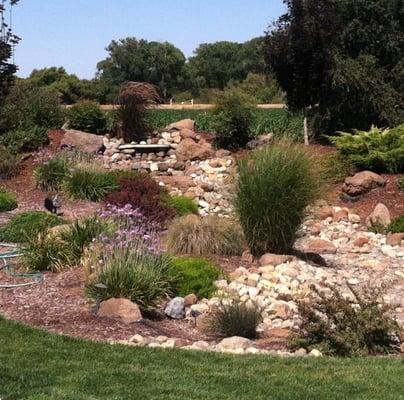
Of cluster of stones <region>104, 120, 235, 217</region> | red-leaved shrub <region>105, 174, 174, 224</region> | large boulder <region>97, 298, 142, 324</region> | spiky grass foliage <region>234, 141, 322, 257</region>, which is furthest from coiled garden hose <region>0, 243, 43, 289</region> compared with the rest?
cluster of stones <region>104, 120, 235, 217</region>

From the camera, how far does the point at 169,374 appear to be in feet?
18.1

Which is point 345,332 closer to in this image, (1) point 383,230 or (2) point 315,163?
(2) point 315,163

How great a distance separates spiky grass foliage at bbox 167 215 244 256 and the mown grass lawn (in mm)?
3866

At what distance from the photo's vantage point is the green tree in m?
79.5

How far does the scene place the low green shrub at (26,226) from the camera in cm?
1083

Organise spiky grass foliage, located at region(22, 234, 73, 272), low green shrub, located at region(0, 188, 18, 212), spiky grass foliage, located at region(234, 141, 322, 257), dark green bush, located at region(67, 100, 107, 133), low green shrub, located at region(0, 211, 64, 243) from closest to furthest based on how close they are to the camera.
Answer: spiky grass foliage, located at region(22, 234, 73, 272) < spiky grass foliage, located at region(234, 141, 322, 257) < low green shrub, located at region(0, 211, 64, 243) < low green shrub, located at region(0, 188, 18, 212) < dark green bush, located at region(67, 100, 107, 133)

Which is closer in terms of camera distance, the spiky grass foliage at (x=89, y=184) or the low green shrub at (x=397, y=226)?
the low green shrub at (x=397, y=226)

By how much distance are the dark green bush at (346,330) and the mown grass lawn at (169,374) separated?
19.7 inches

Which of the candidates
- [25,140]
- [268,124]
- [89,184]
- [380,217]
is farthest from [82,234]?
[268,124]

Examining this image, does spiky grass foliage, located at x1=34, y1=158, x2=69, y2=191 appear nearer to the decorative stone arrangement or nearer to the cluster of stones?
the cluster of stones

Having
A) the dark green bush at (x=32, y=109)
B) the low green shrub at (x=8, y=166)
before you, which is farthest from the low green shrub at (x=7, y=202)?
the dark green bush at (x=32, y=109)

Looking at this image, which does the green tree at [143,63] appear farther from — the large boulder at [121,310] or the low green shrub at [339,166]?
the large boulder at [121,310]

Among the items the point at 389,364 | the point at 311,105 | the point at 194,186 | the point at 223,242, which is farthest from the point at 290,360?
the point at 311,105

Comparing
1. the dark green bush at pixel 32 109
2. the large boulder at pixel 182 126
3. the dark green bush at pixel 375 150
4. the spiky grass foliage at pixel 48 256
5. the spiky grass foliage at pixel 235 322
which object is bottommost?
the spiky grass foliage at pixel 235 322
